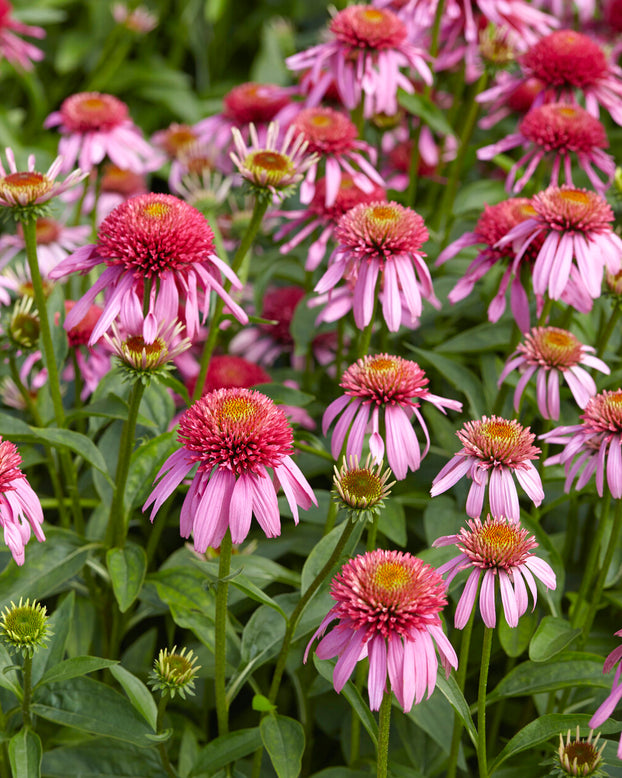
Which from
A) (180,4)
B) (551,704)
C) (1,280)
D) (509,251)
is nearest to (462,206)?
(509,251)

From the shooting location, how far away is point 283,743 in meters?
1.10

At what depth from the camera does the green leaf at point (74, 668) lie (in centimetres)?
107

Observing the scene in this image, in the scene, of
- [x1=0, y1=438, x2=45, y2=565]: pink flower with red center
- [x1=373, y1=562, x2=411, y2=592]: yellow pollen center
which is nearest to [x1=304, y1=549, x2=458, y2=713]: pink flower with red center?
[x1=373, y1=562, x2=411, y2=592]: yellow pollen center

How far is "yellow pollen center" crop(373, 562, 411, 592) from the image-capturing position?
0.91 meters

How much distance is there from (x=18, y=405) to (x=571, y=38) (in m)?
1.23

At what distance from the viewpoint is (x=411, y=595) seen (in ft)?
2.97

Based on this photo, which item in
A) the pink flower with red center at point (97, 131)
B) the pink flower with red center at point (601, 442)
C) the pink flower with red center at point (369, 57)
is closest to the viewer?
the pink flower with red center at point (601, 442)

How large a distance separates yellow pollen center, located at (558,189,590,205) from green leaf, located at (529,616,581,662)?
584 mm

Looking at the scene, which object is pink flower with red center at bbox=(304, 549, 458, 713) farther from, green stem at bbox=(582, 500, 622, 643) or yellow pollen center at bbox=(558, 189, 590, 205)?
yellow pollen center at bbox=(558, 189, 590, 205)

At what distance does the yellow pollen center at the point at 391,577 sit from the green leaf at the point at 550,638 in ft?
1.01

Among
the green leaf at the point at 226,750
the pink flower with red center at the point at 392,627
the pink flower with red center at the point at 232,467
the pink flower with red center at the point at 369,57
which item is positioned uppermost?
the pink flower with red center at the point at 369,57

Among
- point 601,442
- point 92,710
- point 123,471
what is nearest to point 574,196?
point 601,442

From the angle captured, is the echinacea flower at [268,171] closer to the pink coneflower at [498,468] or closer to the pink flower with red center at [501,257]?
the pink flower with red center at [501,257]

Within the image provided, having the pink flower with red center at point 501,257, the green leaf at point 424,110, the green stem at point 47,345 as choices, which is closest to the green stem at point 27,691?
the green stem at point 47,345
